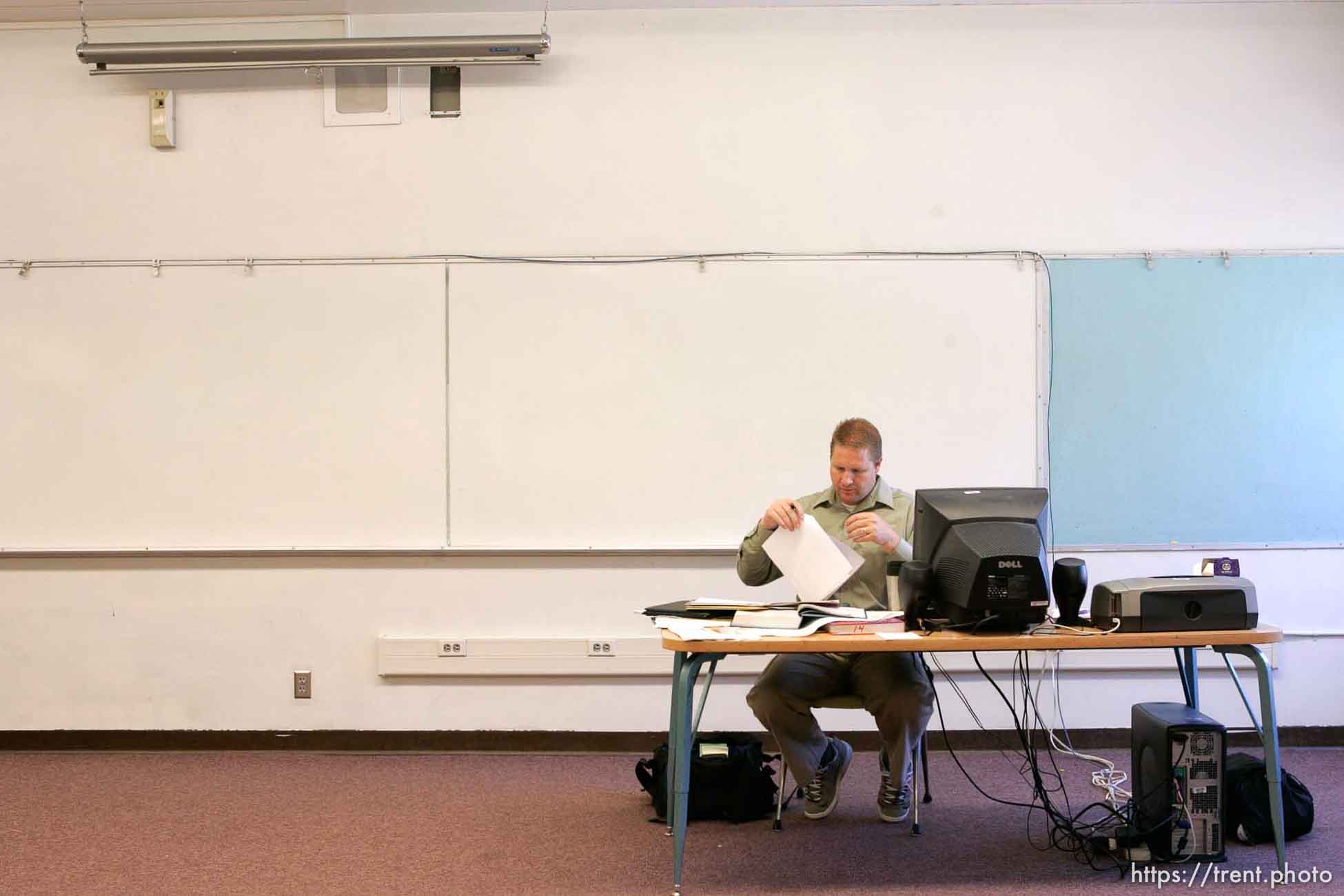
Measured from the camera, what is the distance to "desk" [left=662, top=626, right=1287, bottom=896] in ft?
8.38

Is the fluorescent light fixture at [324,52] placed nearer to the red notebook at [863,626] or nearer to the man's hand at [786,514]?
the man's hand at [786,514]

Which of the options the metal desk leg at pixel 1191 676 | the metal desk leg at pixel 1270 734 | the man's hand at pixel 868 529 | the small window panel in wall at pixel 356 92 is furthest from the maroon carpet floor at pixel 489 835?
the small window panel in wall at pixel 356 92

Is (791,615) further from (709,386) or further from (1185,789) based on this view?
(709,386)

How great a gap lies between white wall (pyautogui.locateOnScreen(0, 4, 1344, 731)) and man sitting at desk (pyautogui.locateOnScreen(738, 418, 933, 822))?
0.95m

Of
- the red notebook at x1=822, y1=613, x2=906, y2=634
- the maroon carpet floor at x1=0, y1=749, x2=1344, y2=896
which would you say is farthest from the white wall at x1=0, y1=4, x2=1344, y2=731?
the red notebook at x1=822, y1=613, x2=906, y2=634

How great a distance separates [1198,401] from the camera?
430 cm

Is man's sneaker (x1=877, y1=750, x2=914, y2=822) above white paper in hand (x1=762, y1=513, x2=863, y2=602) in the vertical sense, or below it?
below

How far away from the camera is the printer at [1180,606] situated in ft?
8.65

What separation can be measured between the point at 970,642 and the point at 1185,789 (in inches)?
29.5

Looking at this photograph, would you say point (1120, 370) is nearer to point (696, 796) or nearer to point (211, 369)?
point (696, 796)

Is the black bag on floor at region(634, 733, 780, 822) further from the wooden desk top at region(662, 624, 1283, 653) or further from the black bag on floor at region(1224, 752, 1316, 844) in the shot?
the black bag on floor at region(1224, 752, 1316, 844)

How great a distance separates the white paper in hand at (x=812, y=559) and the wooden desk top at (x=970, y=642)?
0.30 meters

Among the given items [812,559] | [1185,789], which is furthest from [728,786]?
[1185,789]

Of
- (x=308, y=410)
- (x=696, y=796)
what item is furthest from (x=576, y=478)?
(x=696, y=796)
